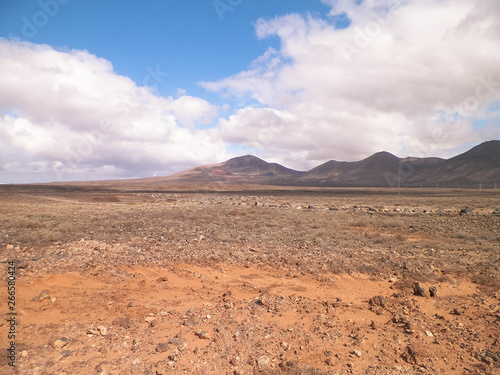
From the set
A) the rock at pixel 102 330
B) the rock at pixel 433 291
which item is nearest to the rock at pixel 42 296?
the rock at pixel 102 330

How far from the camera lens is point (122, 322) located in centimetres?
536

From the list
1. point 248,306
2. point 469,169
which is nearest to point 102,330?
point 248,306

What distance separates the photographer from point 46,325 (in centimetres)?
518

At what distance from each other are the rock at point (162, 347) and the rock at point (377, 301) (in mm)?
4377

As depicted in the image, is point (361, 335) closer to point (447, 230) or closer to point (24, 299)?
point (24, 299)

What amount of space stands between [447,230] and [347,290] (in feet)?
36.1

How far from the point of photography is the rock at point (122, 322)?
5301 millimetres

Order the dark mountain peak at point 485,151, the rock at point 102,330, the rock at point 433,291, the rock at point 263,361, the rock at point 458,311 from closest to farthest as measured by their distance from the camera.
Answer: the rock at point 263,361 < the rock at point 102,330 < the rock at point 458,311 < the rock at point 433,291 < the dark mountain peak at point 485,151

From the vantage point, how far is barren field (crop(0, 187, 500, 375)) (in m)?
4.43

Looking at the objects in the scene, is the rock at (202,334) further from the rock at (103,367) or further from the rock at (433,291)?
the rock at (433,291)

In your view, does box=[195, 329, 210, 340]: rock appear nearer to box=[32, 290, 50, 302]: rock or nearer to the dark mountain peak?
box=[32, 290, 50, 302]: rock

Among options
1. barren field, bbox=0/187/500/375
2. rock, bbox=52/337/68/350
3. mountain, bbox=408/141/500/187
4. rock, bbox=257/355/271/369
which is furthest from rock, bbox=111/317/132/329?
mountain, bbox=408/141/500/187

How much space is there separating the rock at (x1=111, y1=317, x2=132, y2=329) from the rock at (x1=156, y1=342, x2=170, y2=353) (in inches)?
35.7

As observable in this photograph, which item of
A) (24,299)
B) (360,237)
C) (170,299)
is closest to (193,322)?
(170,299)
